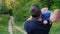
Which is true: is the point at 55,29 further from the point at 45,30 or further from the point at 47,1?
the point at 45,30

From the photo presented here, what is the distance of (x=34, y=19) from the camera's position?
3.56 metres

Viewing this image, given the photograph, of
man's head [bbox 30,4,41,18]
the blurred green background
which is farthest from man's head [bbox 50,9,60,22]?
the blurred green background

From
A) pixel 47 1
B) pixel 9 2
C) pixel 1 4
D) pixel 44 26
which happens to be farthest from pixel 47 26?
pixel 1 4

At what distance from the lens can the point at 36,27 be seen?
11.8 feet

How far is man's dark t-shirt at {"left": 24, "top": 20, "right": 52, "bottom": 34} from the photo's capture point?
11.7 ft

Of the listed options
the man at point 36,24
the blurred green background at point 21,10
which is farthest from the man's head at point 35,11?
the blurred green background at point 21,10

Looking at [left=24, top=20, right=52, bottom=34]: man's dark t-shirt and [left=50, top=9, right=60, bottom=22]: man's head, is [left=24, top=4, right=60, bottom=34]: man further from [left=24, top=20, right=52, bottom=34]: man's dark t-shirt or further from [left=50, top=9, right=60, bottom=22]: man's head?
[left=50, top=9, right=60, bottom=22]: man's head

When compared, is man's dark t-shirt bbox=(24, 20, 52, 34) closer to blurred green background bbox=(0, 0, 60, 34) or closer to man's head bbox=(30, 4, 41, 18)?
man's head bbox=(30, 4, 41, 18)

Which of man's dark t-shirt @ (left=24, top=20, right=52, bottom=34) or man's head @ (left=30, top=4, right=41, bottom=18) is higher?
man's head @ (left=30, top=4, right=41, bottom=18)

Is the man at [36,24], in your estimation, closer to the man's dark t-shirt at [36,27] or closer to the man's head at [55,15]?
the man's dark t-shirt at [36,27]

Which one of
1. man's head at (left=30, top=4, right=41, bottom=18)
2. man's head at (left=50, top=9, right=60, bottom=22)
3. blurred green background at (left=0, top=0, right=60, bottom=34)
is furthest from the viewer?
blurred green background at (left=0, top=0, right=60, bottom=34)

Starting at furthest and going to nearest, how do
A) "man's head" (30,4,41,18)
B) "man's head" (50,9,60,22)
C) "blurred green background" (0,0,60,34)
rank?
"blurred green background" (0,0,60,34), "man's head" (30,4,41,18), "man's head" (50,9,60,22)

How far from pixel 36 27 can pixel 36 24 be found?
37 millimetres

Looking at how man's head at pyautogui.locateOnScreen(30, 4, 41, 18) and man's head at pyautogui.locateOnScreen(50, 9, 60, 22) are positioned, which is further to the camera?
man's head at pyautogui.locateOnScreen(30, 4, 41, 18)
